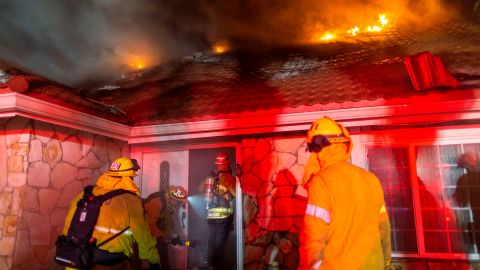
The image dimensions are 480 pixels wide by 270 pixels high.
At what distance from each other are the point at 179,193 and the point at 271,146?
231cm

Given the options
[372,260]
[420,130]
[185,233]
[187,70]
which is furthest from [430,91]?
[187,70]

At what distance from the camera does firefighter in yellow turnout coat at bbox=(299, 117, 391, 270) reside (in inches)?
108

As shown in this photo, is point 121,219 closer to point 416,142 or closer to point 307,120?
point 307,120

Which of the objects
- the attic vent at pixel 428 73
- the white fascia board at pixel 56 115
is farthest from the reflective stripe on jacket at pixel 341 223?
the white fascia board at pixel 56 115

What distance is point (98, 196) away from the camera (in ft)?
13.4

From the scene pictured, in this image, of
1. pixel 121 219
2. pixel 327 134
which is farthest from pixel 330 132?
pixel 121 219

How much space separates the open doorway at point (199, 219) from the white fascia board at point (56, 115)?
193 centimetres

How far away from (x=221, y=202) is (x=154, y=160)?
1.81m

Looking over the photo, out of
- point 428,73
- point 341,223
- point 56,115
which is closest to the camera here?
point 341,223

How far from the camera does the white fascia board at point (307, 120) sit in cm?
511

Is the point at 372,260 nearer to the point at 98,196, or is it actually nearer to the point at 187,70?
the point at 98,196

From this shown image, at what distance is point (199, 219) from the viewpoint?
8.13 metres

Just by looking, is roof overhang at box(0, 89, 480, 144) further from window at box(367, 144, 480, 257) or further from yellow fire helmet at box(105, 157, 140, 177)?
yellow fire helmet at box(105, 157, 140, 177)

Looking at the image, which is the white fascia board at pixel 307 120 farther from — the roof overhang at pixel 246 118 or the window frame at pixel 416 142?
the window frame at pixel 416 142
